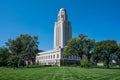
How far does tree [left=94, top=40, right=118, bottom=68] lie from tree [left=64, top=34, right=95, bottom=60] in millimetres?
9276

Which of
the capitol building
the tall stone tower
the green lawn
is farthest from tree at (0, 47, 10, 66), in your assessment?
the tall stone tower

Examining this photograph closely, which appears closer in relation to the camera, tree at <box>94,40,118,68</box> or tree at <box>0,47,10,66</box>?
tree at <box>94,40,118,68</box>

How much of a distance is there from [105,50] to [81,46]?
14.4m

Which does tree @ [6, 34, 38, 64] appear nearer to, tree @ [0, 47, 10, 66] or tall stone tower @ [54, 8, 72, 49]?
tree @ [0, 47, 10, 66]

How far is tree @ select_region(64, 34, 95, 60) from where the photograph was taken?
87.2m

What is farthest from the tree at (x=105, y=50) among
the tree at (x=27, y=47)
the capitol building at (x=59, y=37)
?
the capitol building at (x=59, y=37)

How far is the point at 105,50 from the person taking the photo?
77000 mm

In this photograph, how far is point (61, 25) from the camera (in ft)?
617

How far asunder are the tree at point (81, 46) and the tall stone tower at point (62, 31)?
302ft

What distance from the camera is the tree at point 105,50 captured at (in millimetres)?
75438

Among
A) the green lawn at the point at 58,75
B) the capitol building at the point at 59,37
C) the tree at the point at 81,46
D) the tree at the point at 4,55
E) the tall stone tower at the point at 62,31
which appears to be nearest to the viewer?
the green lawn at the point at 58,75

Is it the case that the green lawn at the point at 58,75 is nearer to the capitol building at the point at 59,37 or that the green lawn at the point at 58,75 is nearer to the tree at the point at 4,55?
the tree at the point at 4,55

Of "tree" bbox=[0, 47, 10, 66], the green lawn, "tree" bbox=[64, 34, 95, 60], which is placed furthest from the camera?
"tree" bbox=[64, 34, 95, 60]

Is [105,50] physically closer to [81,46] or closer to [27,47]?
[81,46]
